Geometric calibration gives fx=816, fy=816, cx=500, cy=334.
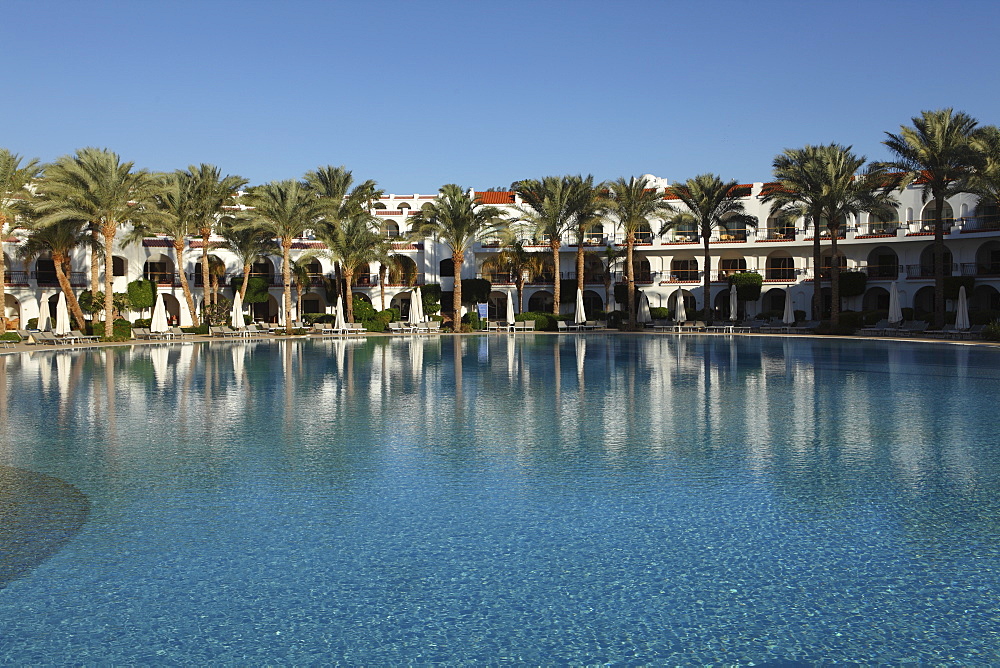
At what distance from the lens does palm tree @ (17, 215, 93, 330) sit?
40.6 metres

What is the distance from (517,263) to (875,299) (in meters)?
22.7

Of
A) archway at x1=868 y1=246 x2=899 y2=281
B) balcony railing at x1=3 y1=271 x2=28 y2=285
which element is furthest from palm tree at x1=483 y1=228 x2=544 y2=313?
balcony railing at x1=3 y1=271 x2=28 y2=285

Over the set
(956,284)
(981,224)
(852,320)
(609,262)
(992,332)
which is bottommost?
(992,332)

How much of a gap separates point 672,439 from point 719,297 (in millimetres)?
45704

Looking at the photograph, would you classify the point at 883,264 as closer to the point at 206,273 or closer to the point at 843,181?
the point at 843,181

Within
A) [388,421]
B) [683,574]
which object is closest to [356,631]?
[683,574]

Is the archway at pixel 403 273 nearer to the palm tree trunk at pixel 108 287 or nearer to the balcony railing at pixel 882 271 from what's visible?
the palm tree trunk at pixel 108 287

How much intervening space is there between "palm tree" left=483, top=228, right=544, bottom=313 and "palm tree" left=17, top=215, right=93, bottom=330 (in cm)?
2321

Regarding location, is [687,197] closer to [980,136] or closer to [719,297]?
[719,297]

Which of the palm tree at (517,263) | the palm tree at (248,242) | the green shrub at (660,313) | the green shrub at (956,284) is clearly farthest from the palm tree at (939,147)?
the palm tree at (248,242)

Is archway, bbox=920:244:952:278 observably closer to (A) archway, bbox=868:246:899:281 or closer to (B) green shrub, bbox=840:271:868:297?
(A) archway, bbox=868:246:899:281

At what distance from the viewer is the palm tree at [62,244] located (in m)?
40.6

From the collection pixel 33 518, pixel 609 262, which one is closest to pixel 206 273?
pixel 609 262

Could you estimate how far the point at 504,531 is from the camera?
21.8 ft
